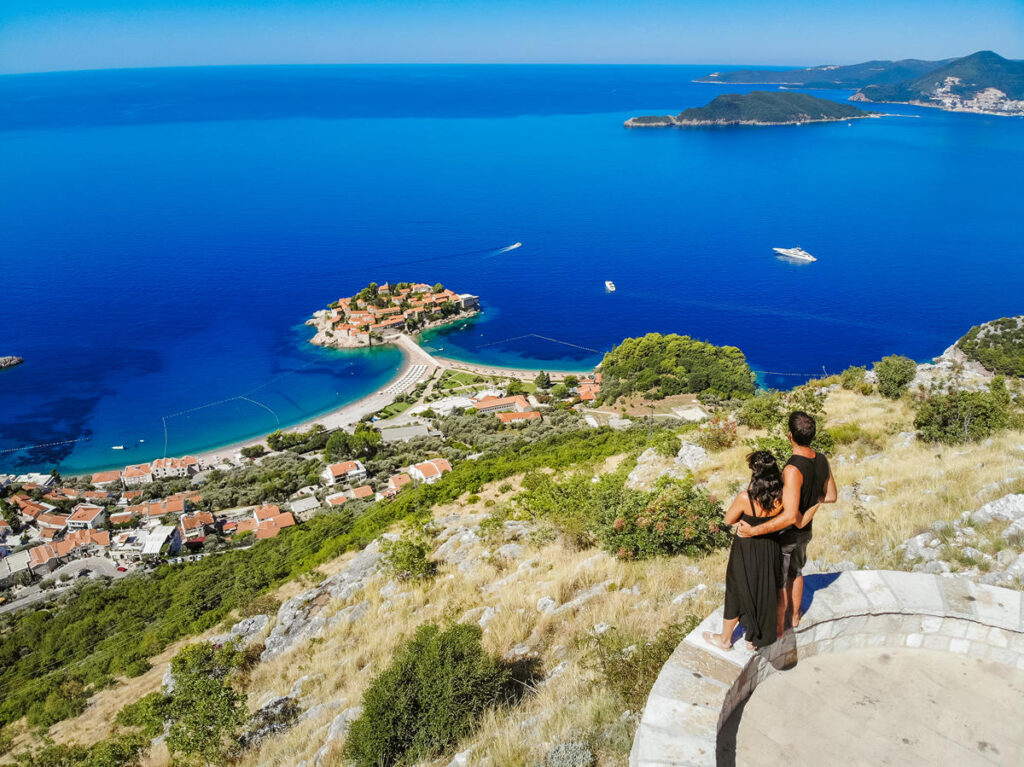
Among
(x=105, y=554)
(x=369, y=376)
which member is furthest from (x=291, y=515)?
(x=369, y=376)

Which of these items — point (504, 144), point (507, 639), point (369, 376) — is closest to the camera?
point (507, 639)

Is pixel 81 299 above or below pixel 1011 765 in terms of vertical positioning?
below

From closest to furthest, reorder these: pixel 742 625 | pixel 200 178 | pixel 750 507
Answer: pixel 750 507
pixel 742 625
pixel 200 178

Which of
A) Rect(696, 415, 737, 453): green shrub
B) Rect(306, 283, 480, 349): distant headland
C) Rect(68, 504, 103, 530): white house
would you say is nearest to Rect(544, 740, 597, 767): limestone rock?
Rect(696, 415, 737, 453): green shrub

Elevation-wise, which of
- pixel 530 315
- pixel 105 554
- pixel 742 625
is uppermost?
pixel 742 625

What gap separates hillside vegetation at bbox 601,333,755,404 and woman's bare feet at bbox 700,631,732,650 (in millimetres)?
31501

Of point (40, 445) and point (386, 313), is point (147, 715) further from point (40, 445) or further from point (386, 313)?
point (386, 313)

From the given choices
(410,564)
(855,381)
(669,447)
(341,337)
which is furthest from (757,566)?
(341,337)

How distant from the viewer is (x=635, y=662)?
5488 millimetres

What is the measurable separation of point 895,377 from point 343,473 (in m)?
24.8

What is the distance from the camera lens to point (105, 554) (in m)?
26.9

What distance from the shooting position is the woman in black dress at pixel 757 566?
430 centimetres

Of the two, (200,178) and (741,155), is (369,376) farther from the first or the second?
(741,155)

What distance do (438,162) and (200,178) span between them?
134 feet
